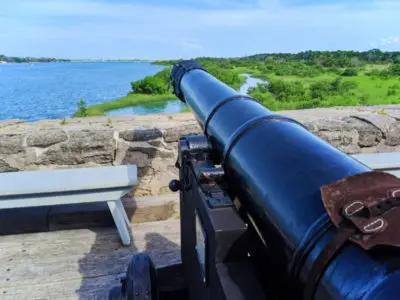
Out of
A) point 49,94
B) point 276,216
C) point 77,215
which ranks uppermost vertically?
point 276,216

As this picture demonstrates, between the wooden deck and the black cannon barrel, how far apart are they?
1.43m

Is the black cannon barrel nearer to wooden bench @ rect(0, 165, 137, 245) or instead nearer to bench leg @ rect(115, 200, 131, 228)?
wooden bench @ rect(0, 165, 137, 245)

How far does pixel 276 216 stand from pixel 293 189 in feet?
0.26

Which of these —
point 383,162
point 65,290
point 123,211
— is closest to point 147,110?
point 123,211

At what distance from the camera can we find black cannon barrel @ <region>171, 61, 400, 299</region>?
744 millimetres

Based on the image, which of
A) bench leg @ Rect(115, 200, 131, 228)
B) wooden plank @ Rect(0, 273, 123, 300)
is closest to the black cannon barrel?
wooden plank @ Rect(0, 273, 123, 300)

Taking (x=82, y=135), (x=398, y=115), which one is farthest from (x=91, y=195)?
(x=398, y=115)

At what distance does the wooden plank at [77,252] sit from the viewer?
105 inches

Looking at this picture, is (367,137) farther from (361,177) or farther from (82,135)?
(361,177)

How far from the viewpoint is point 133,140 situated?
140 inches

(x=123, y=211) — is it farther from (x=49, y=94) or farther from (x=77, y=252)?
(x=49, y=94)

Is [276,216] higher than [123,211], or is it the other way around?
[276,216]

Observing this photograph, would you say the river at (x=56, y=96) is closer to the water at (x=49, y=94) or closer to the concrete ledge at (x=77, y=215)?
the water at (x=49, y=94)

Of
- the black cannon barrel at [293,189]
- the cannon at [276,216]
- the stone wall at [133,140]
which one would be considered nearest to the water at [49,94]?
the stone wall at [133,140]
